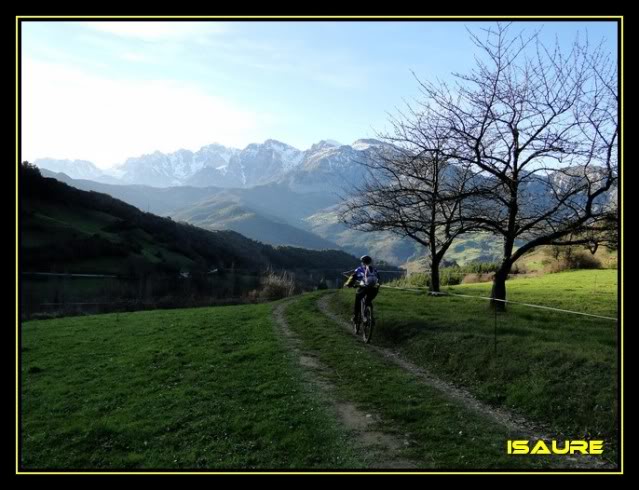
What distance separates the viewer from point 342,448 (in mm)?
7746

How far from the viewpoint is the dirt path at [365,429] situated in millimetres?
7254

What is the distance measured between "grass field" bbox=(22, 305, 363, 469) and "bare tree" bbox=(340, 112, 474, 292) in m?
8.42

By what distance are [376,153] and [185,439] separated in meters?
20.8

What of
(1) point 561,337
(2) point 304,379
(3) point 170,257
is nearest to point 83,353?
(2) point 304,379

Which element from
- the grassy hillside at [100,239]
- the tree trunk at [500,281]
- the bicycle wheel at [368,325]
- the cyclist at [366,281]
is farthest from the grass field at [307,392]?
the grassy hillside at [100,239]

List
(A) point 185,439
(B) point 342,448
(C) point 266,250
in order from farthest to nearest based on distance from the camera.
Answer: (C) point 266,250 → (A) point 185,439 → (B) point 342,448

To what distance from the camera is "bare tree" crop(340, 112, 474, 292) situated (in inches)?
808

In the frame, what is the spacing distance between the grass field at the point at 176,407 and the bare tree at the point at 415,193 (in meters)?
8.42

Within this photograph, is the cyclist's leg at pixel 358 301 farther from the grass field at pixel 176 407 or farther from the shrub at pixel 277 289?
the shrub at pixel 277 289

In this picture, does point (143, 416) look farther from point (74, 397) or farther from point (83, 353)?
point (83, 353)

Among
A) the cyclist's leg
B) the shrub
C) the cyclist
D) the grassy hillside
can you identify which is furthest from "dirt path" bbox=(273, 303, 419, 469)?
the grassy hillside

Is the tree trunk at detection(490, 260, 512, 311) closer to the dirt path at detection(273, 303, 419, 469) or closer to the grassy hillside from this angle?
the dirt path at detection(273, 303, 419, 469)
